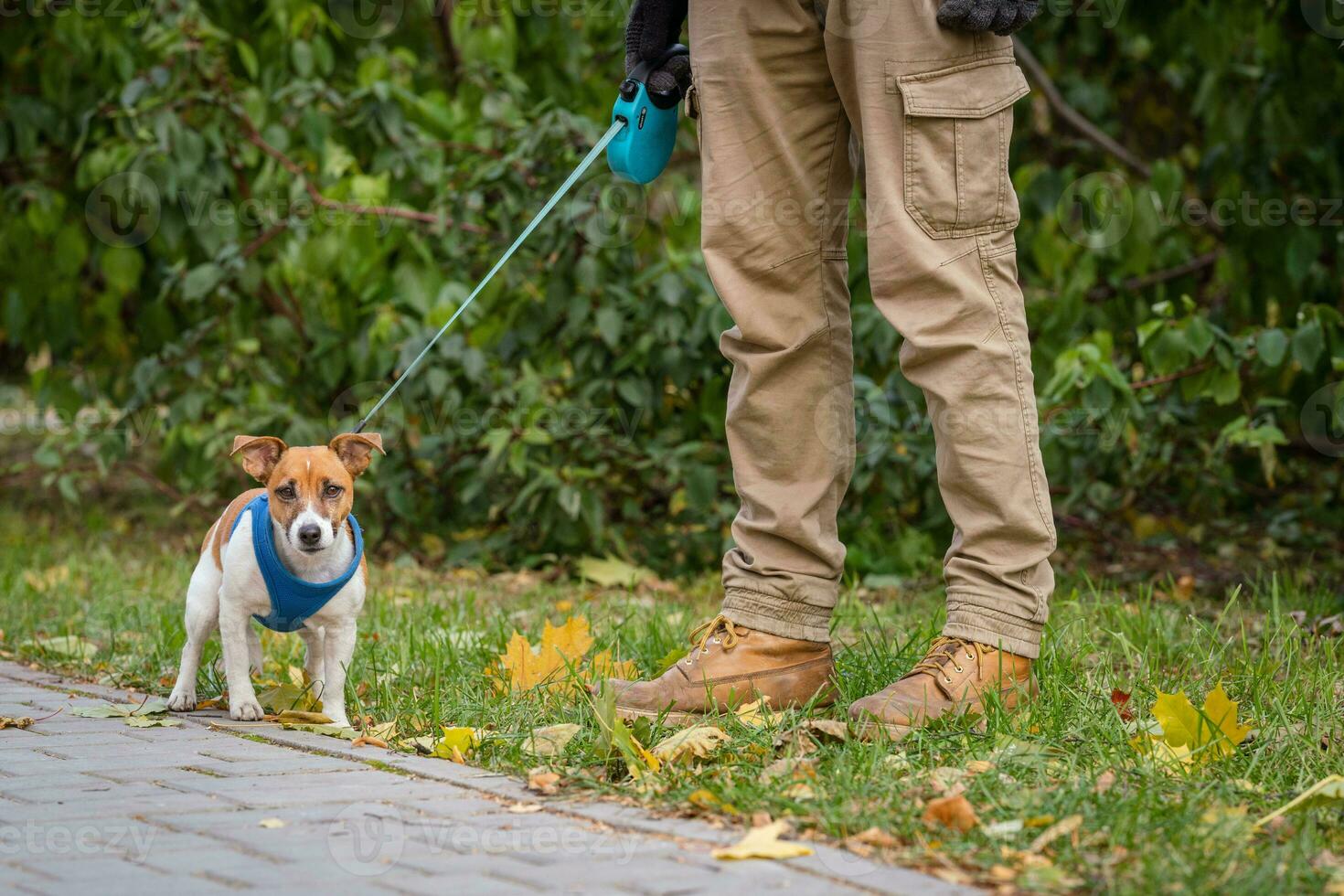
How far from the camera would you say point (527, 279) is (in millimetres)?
6211

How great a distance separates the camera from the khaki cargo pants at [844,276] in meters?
2.91

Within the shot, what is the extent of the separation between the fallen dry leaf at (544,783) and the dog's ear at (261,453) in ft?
4.19

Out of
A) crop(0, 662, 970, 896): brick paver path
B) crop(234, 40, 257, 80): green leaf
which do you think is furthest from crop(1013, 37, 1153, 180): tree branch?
crop(0, 662, 970, 896): brick paver path

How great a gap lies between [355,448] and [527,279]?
2.63 metres

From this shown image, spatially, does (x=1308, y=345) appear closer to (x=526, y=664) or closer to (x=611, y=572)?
(x=611, y=572)

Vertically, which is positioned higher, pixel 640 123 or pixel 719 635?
pixel 640 123

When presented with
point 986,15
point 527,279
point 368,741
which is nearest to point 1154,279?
point 527,279

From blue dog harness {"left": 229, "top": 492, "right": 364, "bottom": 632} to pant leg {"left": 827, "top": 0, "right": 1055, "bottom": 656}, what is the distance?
142 centimetres

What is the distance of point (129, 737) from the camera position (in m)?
3.15

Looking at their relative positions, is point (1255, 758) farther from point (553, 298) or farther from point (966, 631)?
point (553, 298)

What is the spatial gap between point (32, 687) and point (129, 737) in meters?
0.84

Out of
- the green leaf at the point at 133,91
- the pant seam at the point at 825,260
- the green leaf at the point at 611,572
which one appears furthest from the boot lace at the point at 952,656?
the green leaf at the point at 133,91

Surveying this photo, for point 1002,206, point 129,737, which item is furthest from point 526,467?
point 1002,206

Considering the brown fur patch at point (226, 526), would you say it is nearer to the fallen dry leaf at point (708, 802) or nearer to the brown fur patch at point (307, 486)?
the brown fur patch at point (307, 486)
